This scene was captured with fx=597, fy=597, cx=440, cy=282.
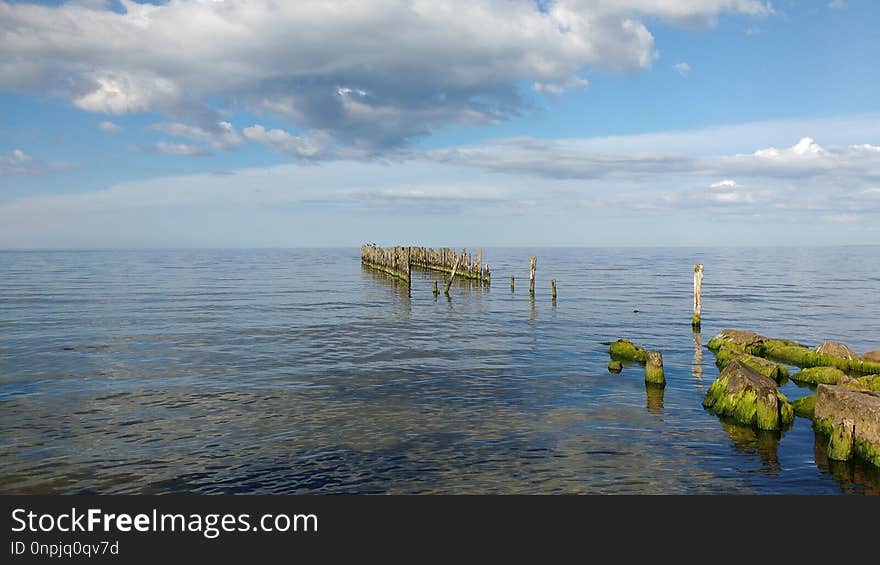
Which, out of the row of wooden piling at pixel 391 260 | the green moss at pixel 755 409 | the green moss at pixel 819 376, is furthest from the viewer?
the row of wooden piling at pixel 391 260

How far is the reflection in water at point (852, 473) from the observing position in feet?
33.6

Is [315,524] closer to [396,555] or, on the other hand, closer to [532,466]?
[396,555]

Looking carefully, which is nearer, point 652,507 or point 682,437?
point 652,507

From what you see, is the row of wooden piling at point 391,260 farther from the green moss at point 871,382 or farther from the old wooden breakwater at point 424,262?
the green moss at point 871,382

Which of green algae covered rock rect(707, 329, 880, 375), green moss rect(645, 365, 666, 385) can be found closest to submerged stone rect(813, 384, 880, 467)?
green moss rect(645, 365, 666, 385)

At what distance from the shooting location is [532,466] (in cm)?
1124

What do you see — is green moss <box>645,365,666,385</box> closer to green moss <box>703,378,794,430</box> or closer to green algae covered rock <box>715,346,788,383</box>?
green algae covered rock <box>715,346,788,383</box>

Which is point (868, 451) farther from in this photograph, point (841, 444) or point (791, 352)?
point (791, 352)

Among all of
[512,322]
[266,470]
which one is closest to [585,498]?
[266,470]

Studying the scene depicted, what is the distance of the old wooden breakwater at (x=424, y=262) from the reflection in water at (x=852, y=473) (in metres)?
34.3

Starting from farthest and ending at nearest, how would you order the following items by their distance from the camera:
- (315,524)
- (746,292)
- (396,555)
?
(746,292)
(315,524)
(396,555)

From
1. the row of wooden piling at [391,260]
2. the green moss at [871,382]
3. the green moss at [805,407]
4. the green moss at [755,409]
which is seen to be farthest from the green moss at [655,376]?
the row of wooden piling at [391,260]

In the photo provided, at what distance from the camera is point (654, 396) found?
54.9 ft

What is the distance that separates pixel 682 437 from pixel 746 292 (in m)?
42.7
